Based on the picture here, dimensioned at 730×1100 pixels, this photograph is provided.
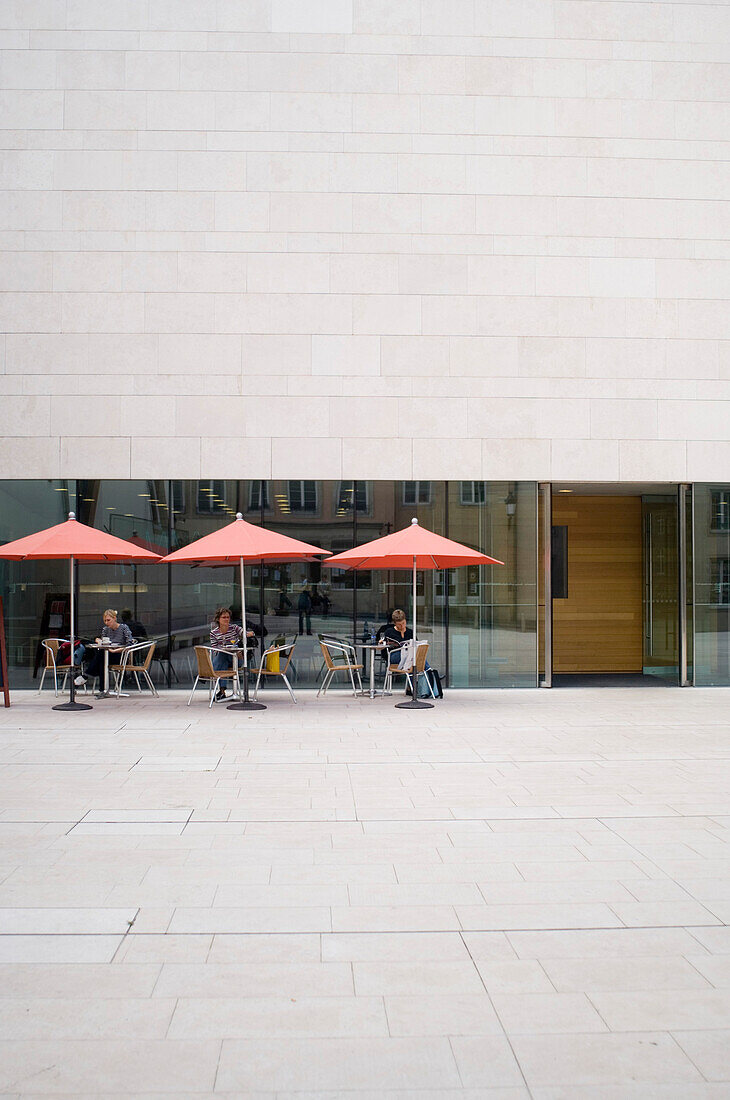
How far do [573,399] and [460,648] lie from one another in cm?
422

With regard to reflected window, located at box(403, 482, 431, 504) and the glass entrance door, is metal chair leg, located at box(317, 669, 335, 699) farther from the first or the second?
the glass entrance door

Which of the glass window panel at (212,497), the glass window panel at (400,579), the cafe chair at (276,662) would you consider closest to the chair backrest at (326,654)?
the cafe chair at (276,662)

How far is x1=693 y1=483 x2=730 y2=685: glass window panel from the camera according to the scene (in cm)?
1540

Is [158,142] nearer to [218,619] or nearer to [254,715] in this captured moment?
[218,619]

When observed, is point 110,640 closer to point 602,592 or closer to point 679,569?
point 679,569

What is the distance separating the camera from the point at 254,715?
1232 centimetres

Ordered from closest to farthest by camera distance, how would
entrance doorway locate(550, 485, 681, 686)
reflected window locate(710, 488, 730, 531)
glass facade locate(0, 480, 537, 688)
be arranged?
glass facade locate(0, 480, 537, 688)
reflected window locate(710, 488, 730, 531)
entrance doorway locate(550, 485, 681, 686)

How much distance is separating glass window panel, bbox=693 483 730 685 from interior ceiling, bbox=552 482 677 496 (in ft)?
2.12

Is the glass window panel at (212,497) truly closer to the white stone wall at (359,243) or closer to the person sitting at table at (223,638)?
the white stone wall at (359,243)

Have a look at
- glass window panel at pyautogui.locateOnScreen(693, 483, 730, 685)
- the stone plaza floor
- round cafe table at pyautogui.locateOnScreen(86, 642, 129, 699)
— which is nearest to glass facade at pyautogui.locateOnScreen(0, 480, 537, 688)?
round cafe table at pyautogui.locateOnScreen(86, 642, 129, 699)

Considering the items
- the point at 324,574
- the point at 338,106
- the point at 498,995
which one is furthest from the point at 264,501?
the point at 498,995

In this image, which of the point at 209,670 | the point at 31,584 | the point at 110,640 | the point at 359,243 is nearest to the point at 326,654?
the point at 209,670

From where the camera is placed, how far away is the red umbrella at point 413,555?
12547mm

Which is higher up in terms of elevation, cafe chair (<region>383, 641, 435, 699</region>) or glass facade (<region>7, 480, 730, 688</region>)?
glass facade (<region>7, 480, 730, 688</region>)
